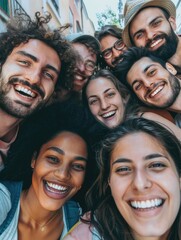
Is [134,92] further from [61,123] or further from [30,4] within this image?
[30,4]

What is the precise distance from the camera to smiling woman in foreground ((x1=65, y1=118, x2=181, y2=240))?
188 cm

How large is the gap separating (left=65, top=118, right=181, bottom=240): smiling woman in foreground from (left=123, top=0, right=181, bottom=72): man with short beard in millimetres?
1853

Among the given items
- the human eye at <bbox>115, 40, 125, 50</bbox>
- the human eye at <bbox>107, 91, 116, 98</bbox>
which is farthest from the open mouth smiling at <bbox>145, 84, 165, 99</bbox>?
the human eye at <bbox>115, 40, 125, 50</bbox>

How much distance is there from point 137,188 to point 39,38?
2.12m

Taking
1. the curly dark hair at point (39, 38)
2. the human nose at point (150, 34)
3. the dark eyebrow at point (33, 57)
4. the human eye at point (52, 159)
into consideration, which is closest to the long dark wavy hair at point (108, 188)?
the human eye at point (52, 159)

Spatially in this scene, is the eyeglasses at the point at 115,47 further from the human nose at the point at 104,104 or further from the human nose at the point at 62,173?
the human nose at the point at 62,173

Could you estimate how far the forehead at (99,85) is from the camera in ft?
11.9

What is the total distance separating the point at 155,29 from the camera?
12.8ft

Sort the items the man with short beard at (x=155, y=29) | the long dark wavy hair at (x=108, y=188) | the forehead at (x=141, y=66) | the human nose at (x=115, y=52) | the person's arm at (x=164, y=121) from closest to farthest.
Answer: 1. the long dark wavy hair at (x=108, y=188)
2. the person's arm at (x=164, y=121)
3. the forehead at (x=141, y=66)
4. the man with short beard at (x=155, y=29)
5. the human nose at (x=115, y=52)

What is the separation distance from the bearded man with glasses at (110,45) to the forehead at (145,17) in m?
0.45

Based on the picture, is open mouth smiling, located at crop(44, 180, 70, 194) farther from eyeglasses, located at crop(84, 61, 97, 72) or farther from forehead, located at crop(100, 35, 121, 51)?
forehead, located at crop(100, 35, 121, 51)

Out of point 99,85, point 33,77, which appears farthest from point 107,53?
point 33,77

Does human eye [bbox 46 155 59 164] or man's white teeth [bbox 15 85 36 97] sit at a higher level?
man's white teeth [bbox 15 85 36 97]

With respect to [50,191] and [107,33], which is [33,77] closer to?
[50,191]
